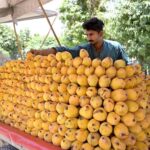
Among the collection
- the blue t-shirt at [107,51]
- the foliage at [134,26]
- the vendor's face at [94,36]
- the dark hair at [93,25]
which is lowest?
the foliage at [134,26]

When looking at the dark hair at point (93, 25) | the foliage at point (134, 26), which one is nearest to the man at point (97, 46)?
the dark hair at point (93, 25)

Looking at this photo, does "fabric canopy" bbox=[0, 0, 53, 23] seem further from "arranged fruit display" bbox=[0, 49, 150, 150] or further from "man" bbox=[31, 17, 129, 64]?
"arranged fruit display" bbox=[0, 49, 150, 150]

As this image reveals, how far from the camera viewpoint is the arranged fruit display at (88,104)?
1.88 m

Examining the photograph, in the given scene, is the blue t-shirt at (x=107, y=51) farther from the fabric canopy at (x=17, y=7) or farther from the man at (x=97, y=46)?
the fabric canopy at (x=17, y=7)

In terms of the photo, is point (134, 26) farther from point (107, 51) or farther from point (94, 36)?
point (94, 36)

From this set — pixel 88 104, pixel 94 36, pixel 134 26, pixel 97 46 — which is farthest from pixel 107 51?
pixel 134 26

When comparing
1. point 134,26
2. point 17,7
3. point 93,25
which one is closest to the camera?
point 93,25

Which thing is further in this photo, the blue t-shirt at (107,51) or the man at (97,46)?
the blue t-shirt at (107,51)

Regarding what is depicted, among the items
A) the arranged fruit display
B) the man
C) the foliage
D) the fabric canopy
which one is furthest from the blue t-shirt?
the foliage

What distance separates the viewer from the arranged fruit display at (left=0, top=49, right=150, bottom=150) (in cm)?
188

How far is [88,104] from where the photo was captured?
1.99 metres

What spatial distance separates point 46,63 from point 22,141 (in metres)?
0.60

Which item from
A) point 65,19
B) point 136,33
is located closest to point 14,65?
point 136,33

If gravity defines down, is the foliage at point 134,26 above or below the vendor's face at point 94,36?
below
